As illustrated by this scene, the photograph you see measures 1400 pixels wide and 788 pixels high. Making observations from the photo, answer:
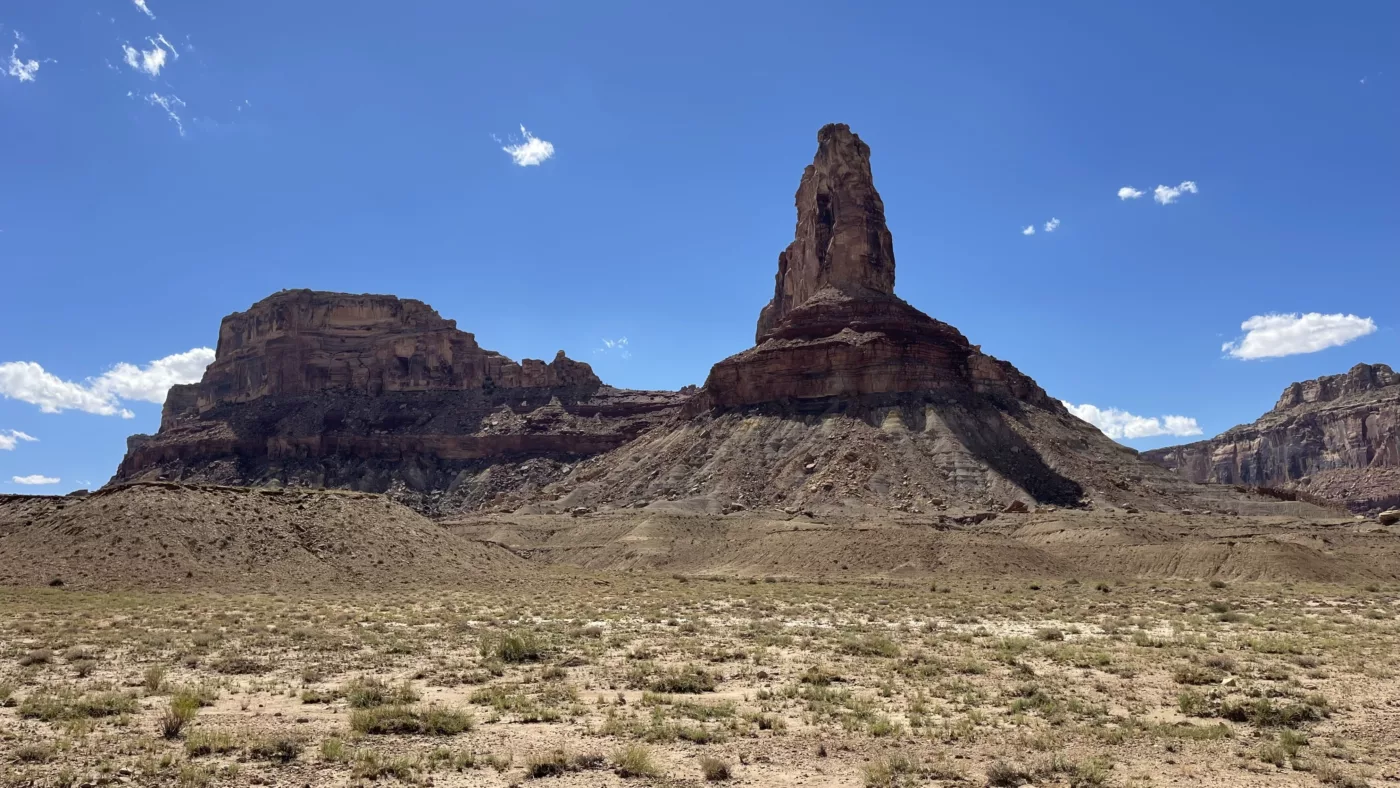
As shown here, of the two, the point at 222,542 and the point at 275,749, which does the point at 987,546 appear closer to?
the point at 222,542

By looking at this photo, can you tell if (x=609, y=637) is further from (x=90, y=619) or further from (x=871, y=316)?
(x=871, y=316)

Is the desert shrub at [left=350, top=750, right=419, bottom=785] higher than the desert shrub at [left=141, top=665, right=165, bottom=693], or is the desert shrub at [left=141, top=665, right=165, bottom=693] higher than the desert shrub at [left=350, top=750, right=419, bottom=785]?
the desert shrub at [left=141, top=665, right=165, bottom=693]

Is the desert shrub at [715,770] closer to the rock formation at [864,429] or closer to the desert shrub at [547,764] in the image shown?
the desert shrub at [547,764]

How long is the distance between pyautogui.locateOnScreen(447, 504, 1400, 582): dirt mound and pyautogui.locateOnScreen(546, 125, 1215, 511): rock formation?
283 inches

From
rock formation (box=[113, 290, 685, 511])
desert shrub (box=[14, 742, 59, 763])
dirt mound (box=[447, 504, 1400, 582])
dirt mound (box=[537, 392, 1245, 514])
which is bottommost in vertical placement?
desert shrub (box=[14, 742, 59, 763])

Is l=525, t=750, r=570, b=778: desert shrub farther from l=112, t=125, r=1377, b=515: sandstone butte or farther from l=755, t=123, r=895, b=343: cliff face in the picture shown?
l=755, t=123, r=895, b=343: cliff face

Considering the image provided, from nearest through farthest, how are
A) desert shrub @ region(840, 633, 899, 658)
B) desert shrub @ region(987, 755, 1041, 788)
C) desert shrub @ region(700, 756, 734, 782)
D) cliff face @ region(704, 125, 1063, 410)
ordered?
desert shrub @ region(987, 755, 1041, 788) → desert shrub @ region(700, 756, 734, 782) → desert shrub @ region(840, 633, 899, 658) → cliff face @ region(704, 125, 1063, 410)

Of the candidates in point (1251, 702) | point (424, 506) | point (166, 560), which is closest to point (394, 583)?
point (166, 560)

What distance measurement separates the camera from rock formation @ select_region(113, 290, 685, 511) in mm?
121381

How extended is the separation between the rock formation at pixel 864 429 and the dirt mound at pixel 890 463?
162mm

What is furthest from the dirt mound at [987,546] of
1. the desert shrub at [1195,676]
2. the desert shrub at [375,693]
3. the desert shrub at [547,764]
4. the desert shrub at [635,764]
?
the desert shrub at [547,764]

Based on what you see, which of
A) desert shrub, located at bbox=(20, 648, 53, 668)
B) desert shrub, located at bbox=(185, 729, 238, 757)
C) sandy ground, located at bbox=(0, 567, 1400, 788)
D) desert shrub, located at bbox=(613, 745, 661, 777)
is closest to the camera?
desert shrub, located at bbox=(613, 745, 661, 777)

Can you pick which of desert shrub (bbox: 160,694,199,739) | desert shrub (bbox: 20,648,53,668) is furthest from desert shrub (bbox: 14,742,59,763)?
desert shrub (bbox: 20,648,53,668)

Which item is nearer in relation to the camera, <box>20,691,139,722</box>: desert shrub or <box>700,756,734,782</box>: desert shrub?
<box>700,756,734,782</box>: desert shrub
